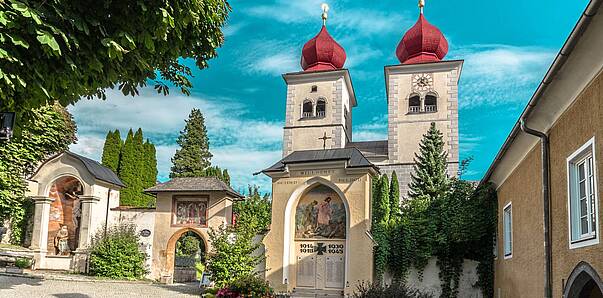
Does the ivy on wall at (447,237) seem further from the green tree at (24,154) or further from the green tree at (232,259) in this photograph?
the green tree at (24,154)

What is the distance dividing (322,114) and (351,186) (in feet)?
75.5

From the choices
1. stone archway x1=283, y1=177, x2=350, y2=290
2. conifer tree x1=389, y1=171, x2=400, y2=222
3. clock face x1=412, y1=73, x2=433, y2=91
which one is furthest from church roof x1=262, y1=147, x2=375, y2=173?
clock face x1=412, y1=73, x2=433, y2=91

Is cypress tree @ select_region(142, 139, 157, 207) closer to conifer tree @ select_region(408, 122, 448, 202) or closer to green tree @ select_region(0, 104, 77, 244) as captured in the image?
green tree @ select_region(0, 104, 77, 244)

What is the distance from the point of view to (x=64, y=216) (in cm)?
2617

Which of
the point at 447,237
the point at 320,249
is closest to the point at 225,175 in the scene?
the point at 320,249

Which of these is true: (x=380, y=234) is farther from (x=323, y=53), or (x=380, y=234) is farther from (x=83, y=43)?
(x=323, y=53)

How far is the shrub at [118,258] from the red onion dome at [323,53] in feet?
78.3

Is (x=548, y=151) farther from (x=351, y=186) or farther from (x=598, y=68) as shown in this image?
(x=351, y=186)

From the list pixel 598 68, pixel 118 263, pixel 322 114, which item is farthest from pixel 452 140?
pixel 598 68

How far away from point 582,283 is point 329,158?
40.1 feet

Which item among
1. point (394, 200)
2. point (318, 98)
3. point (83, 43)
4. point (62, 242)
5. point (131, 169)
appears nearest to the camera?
point (83, 43)

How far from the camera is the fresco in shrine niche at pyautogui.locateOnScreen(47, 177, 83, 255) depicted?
25406 mm

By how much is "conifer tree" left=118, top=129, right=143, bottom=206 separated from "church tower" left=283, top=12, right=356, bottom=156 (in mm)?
10603

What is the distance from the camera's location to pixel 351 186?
19906 mm
